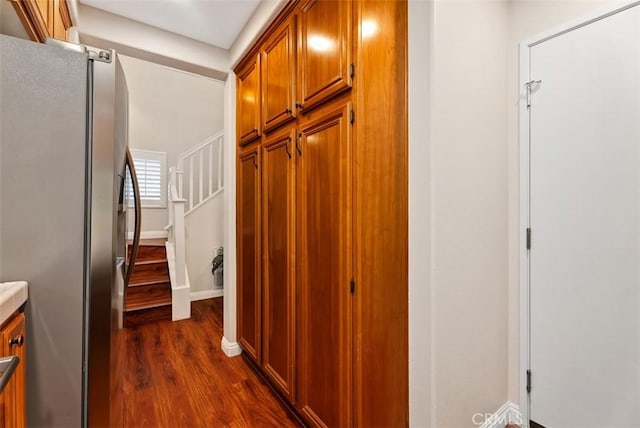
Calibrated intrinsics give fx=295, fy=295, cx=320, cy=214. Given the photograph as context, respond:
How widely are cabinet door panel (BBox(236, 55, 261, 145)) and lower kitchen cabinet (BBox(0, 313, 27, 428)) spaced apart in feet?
5.16

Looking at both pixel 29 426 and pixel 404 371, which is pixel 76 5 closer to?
pixel 29 426

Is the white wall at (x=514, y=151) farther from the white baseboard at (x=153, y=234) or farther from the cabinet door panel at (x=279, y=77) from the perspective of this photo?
the white baseboard at (x=153, y=234)

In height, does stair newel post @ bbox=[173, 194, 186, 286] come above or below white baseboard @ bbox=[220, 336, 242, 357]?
above

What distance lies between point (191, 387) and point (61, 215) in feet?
5.24

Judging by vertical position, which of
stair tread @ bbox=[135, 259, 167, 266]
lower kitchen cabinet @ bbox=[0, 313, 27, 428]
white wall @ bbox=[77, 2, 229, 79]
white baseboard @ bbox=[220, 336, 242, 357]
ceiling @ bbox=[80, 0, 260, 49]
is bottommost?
white baseboard @ bbox=[220, 336, 242, 357]

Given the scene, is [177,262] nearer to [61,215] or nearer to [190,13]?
[190,13]

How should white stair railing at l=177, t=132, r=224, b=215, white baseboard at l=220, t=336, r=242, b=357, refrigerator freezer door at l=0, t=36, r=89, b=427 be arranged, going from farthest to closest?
white stair railing at l=177, t=132, r=224, b=215, white baseboard at l=220, t=336, r=242, b=357, refrigerator freezer door at l=0, t=36, r=89, b=427

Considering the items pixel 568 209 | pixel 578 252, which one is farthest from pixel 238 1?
pixel 578 252

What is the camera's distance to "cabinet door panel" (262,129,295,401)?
1.71 meters

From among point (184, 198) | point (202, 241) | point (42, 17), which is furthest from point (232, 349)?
point (184, 198)

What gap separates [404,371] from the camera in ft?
3.91

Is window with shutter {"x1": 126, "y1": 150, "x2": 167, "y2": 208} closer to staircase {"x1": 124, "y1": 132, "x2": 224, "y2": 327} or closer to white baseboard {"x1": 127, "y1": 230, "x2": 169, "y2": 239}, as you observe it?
white baseboard {"x1": 127, "y1": 230, "x2": 169, "y2": 239}

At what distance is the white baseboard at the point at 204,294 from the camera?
14.0 feet

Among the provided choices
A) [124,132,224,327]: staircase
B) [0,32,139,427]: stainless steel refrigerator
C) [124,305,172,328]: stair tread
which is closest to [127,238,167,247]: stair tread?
[124,132,224,327]: staircase
